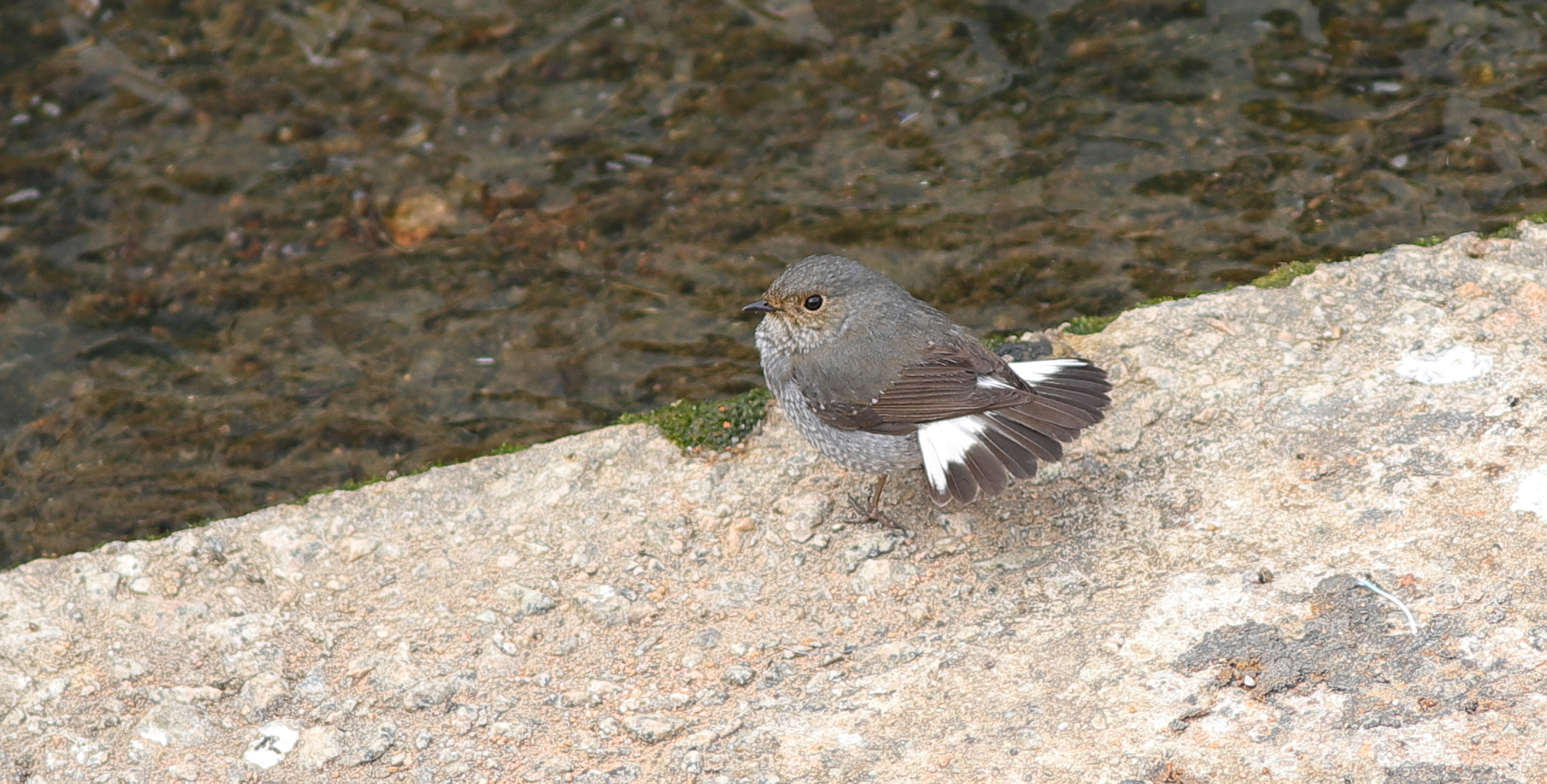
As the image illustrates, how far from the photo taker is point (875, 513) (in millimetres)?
5559

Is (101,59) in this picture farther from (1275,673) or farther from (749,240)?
(1275,673)

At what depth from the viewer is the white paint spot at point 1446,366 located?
214 inches

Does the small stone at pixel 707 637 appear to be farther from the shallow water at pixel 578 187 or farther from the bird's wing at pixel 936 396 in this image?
the shallow water at pixel 578 187

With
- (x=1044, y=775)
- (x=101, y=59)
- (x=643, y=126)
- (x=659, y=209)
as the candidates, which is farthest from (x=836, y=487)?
(x=101, y=59)

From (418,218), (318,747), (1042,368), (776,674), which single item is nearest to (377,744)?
(318,747)

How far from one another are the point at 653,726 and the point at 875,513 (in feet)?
4.67

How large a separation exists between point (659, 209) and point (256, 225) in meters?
2.54

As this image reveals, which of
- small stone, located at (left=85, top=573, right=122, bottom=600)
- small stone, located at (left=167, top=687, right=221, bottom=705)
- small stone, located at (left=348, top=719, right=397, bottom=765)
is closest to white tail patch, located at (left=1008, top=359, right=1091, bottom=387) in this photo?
small stone, located at (left=348, top=719, right=397, bottom=765)

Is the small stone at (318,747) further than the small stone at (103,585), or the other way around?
the small stone at (103,585)

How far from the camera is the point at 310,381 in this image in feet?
23.2

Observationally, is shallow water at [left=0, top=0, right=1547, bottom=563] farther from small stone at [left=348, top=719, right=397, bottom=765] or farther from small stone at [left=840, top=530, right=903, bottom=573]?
small stone at [left=348, top=719, right=397, bottom=765]

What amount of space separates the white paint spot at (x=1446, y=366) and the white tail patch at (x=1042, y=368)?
4.74ft

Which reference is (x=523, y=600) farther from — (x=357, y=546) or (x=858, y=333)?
(x=858, y=333)

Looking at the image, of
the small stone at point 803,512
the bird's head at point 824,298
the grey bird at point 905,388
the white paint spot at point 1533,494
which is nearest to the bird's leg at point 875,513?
the grey bird at point 905,388
